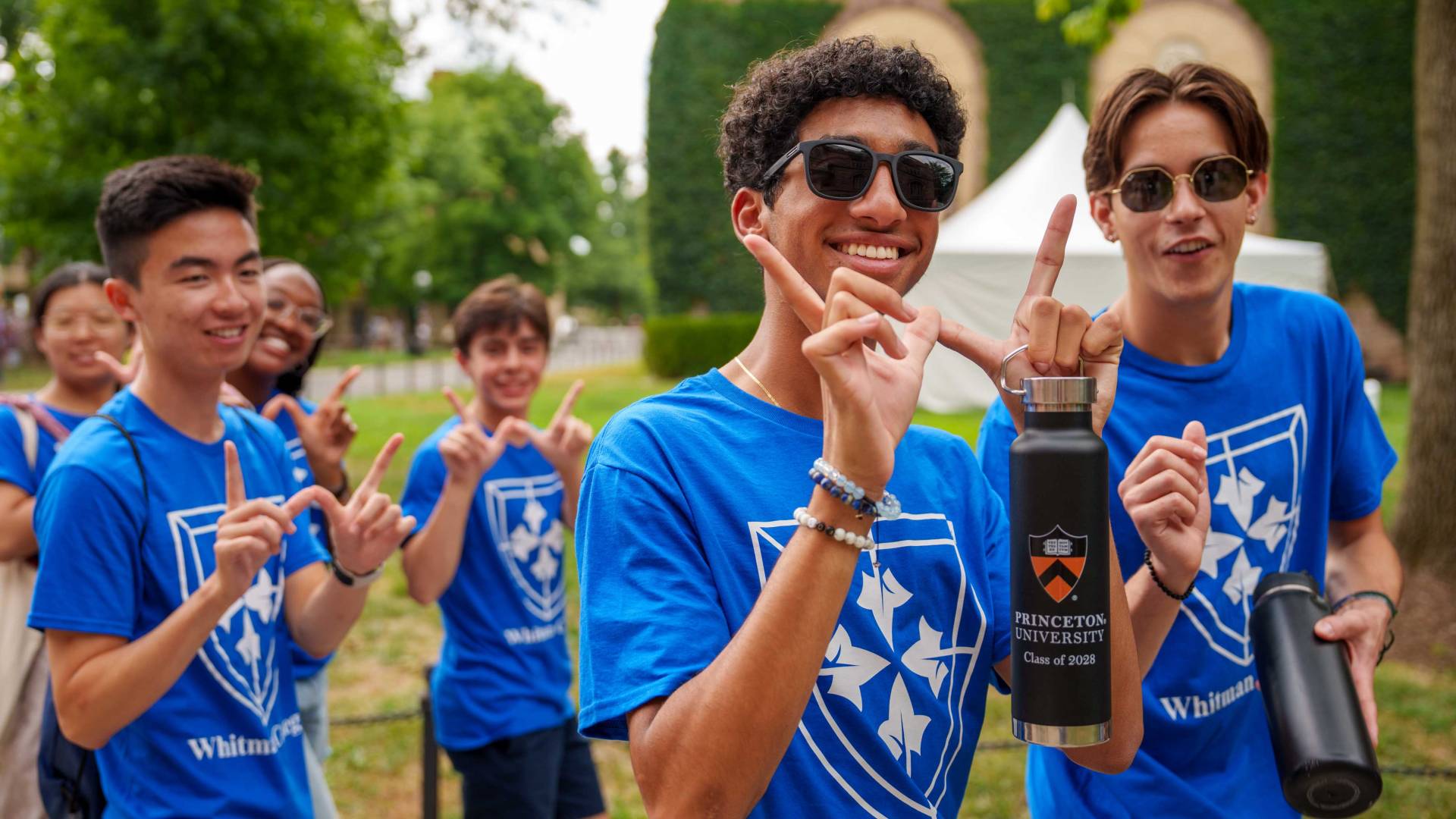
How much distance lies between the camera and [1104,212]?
255cm

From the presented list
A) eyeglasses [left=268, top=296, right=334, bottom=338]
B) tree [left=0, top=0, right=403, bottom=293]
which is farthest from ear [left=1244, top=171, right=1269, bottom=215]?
tree [left=0, top=0, right=403, bottom=293]

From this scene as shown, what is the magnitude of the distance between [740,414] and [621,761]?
4.13 m

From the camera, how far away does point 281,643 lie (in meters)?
2.63

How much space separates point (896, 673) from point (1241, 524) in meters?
1.20

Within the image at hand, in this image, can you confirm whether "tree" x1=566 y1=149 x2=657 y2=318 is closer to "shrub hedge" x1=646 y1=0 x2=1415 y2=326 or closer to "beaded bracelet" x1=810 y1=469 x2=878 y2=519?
"shrub hedge" x1=646 y1=0 x2=1415 y2=326

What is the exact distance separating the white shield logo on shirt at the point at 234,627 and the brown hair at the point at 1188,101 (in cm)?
223

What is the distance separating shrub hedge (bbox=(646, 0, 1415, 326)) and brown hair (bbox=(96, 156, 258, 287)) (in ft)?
68.6

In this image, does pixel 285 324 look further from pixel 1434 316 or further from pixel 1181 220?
pixel 1434 316

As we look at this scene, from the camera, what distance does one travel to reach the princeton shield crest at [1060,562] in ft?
4.33

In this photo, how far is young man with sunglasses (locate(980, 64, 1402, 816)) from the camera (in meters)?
2.29

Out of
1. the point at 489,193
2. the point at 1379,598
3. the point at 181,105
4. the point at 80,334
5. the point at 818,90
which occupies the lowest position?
the point at 1379,598

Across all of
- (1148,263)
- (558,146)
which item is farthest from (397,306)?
(1148,263)

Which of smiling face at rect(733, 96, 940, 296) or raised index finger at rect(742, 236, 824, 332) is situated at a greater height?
smiling face at rect(733, 96, 940, 296)

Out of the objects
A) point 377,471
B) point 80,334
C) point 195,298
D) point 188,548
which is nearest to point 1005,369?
point 377,471
